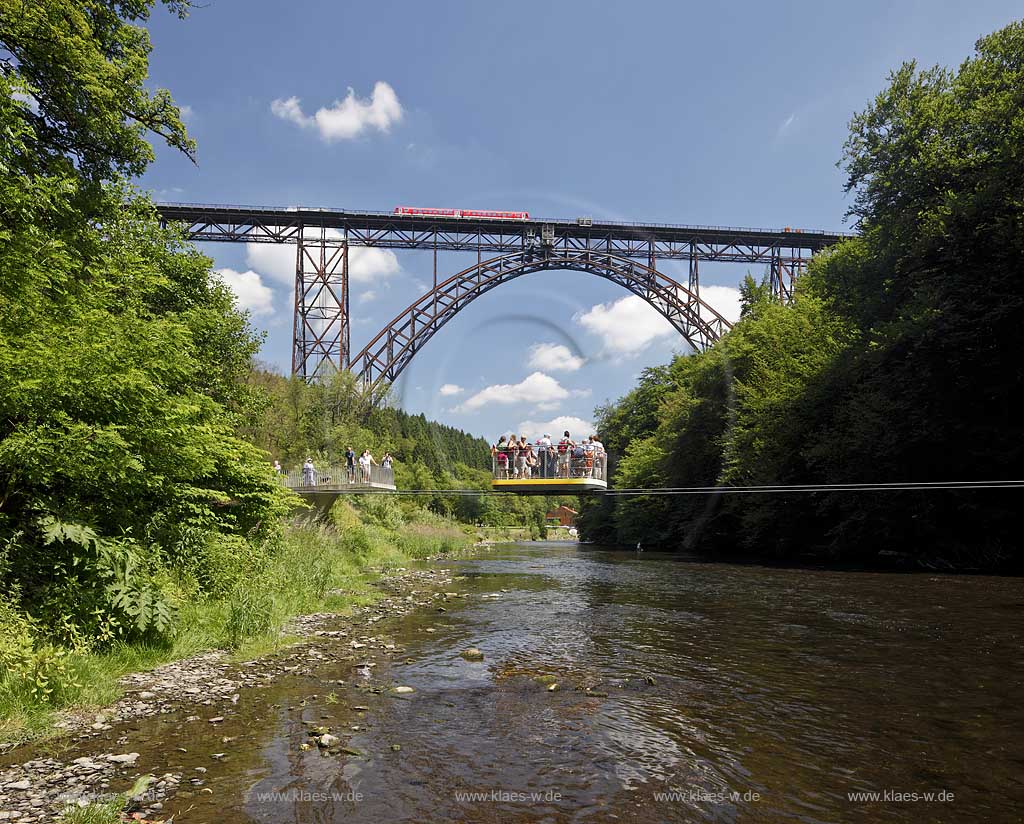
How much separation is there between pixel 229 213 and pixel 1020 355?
1917 inches

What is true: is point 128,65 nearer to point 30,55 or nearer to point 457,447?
point 30,55

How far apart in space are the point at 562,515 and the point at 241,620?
12368cm

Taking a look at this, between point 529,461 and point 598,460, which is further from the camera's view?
point 529,461

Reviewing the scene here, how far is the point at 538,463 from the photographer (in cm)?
2339

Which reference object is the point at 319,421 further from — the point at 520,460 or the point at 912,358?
the point at 912,358

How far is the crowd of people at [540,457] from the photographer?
2306 cm

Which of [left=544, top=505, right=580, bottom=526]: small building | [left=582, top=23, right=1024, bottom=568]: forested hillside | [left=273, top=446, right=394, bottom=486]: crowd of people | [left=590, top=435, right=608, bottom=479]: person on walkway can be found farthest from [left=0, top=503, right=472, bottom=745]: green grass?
[left=544, top=505, right=580, bottom=526]: small building

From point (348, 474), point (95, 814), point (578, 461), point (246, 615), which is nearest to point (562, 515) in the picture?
point (348, 474)

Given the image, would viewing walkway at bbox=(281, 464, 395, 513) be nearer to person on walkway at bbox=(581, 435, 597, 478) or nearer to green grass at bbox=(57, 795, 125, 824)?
person on walkway at bbox=(581, 435, 597, 478)

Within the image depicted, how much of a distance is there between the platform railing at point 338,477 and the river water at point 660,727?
52.9ft

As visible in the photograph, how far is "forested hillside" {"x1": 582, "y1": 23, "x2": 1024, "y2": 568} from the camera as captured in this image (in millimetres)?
21578

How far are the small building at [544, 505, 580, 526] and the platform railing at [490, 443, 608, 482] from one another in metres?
104

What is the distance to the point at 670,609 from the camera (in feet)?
53.4

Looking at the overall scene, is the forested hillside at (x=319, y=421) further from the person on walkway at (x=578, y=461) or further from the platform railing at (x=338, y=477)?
the person on walkway at (x=578, y=461)
